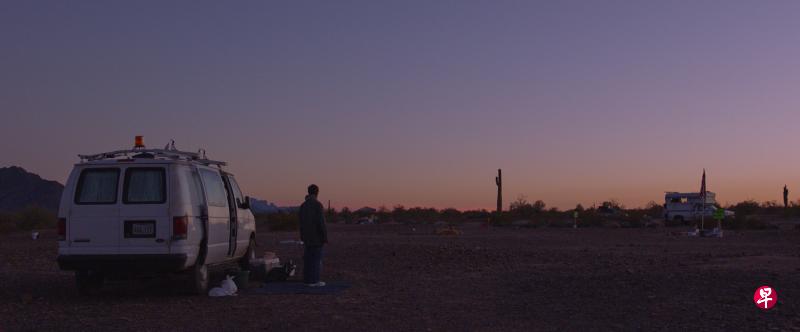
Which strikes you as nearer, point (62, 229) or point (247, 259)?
point (62, 229)

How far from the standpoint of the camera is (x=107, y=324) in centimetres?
1034

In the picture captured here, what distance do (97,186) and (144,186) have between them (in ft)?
2.35

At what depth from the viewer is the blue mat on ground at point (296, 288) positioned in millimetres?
13772

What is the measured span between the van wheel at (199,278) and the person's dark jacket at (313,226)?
1968 millimetres

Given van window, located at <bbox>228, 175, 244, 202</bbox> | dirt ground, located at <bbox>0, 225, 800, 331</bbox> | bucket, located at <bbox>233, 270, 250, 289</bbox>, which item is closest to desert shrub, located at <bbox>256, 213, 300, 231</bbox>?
dirt ground, located at <bbox>0, 225, 800, 331</bbox>

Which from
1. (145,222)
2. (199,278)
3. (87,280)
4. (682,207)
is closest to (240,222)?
(199,278)

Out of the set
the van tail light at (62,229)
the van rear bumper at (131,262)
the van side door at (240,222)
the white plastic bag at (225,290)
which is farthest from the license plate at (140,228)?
the van side door at (240,222)

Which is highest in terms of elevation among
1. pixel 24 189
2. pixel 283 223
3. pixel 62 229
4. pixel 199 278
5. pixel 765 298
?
pixel 24 189

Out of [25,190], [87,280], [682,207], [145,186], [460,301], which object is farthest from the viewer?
[25,190]

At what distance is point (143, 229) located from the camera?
1241cm

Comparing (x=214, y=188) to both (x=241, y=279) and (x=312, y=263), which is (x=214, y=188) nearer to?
(x=241, y=279)

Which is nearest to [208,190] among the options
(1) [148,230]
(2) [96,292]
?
(1) [148,230]

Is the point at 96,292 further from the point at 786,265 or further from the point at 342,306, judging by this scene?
the point at 786,265

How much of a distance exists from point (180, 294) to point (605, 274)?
Result: 7.81 meters
